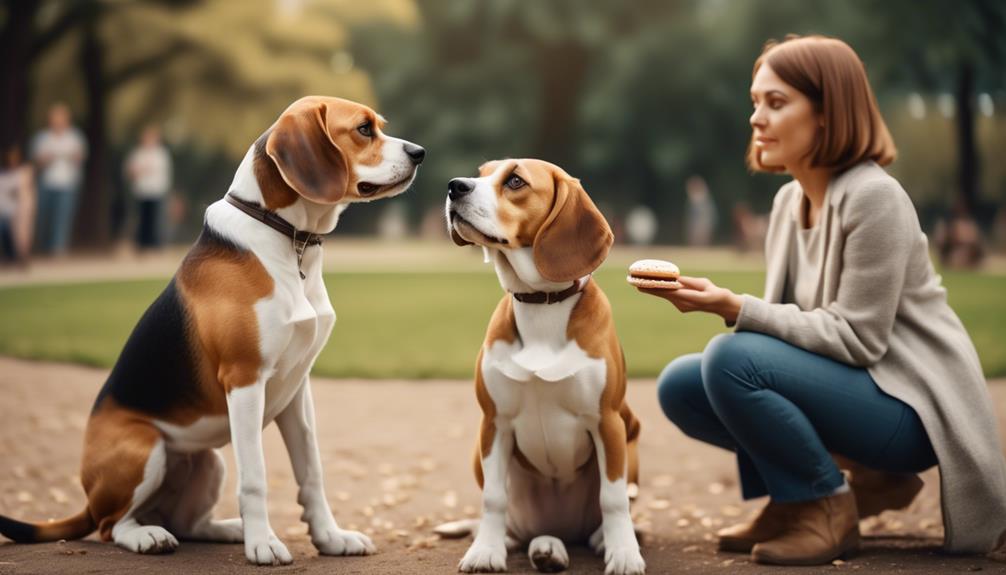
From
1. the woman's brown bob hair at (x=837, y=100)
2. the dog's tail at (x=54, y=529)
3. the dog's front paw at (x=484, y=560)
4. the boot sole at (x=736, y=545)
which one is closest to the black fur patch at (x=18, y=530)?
the dog's tail at (x=54, y=529)

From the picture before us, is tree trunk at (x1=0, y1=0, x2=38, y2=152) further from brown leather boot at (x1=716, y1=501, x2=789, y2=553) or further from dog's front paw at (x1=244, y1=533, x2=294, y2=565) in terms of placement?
brown leather boot at (x1=716, y1=501, x2=789, y2=553)

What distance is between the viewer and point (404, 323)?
12.5 m

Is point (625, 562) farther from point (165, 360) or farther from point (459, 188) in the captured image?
point (165, 360)

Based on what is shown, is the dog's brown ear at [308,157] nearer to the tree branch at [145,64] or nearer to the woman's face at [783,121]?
the woman's face at [783,121]

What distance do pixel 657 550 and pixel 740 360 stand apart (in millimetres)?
840

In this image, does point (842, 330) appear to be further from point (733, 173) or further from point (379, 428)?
point (733, 173)

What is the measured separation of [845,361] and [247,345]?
2137 millimetres

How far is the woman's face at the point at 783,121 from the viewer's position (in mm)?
4039

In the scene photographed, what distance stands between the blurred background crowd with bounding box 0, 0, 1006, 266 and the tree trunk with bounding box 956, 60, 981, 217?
54mm

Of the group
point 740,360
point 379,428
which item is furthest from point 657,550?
point 379,428

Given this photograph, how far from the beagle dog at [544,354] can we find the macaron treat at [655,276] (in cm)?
15

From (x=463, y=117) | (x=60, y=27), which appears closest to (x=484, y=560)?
(x=60, y=27)

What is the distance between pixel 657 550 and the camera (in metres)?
4.11

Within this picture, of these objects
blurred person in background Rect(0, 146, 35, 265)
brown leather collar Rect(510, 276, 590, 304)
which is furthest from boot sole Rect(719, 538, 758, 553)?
blurred person in background Rect(0, 146, 35, 265)
